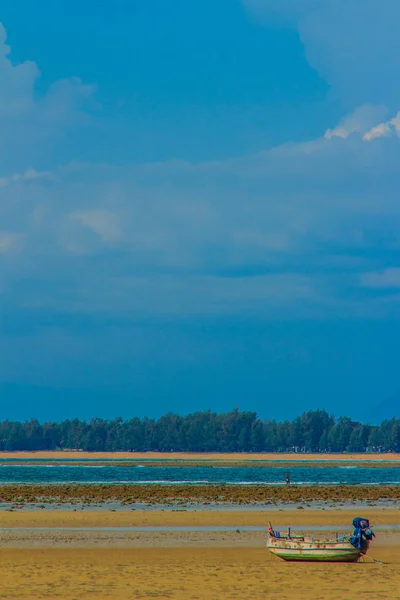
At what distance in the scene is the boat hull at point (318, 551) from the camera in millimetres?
37312

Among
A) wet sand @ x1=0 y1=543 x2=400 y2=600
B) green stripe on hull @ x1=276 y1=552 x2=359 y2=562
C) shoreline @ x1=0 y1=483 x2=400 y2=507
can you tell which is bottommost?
wet sand @ x1=0 y1=543 x2=400 y2=600

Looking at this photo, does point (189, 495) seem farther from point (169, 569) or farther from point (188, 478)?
point (169, 569)

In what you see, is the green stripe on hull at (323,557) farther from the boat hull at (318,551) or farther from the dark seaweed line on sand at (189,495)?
the dark seaweed line on sand at (189,495)

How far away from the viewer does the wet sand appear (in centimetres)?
2973

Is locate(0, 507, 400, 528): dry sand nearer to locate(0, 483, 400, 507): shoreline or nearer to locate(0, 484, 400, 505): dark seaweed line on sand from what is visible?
locate(0, 483, 400, 507): shoreline

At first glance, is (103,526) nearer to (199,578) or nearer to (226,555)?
(226,555)

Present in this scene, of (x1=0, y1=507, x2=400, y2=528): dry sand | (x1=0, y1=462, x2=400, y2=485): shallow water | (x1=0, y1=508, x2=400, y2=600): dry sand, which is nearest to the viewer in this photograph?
(x1=0, y1=508, x2=400, y2=600): dry sand

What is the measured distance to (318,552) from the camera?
123 feet

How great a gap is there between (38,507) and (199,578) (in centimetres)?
3496

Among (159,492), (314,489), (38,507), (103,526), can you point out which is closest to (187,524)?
(103,526)

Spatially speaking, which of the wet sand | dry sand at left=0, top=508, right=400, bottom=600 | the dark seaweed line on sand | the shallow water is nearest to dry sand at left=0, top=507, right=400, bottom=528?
dry sand at left=0, top=508, right=400, bottom=600

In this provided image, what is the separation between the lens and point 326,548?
37.4 m

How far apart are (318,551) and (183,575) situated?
6.32m

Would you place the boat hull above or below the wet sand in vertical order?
above
